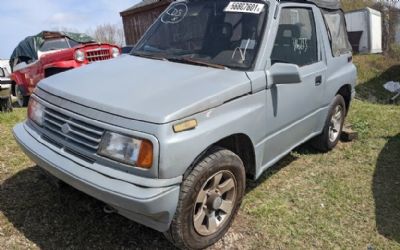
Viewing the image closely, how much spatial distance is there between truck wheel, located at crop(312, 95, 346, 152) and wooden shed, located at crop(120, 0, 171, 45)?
40.1 feet

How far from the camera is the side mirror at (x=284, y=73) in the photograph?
3.61 m

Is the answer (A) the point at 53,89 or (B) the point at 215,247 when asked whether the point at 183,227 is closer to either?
(B) the point at 215,247

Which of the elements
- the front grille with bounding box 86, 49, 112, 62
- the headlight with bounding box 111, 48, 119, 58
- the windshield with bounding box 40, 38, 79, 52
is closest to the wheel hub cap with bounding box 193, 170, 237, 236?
the front grille with bounding box 86, 49, 112, 62

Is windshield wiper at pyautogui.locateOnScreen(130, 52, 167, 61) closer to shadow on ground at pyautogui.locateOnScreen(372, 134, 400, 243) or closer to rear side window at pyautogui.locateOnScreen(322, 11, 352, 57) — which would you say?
rear side window at pyautogui.locateOnScreen(322, 11, 352, 57)

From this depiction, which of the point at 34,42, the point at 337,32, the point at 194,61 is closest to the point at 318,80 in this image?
the point at 337,32

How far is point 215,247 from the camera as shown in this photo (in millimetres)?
3488

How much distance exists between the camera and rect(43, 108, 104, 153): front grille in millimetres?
2926

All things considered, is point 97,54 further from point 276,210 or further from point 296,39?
point 276,210

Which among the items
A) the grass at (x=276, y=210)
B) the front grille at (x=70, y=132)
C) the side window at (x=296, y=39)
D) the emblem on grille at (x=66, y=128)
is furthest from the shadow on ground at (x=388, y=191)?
the emblem on grille at (x=66, y=128)

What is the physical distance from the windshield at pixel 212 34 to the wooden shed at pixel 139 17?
42.0 ft

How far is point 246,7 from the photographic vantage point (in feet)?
13.3

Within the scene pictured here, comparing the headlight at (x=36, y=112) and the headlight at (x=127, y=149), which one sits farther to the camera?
the headlight at (x=36, y=112)

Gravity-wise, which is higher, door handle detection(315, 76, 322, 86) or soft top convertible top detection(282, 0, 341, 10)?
soft top convertible top detection(282, 0, 341, 10)

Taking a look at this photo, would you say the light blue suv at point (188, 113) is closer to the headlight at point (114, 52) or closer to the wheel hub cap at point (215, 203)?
the wheel hub cap at point (215, 203)
